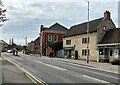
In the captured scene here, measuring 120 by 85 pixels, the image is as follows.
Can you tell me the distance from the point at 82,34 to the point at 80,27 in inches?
219

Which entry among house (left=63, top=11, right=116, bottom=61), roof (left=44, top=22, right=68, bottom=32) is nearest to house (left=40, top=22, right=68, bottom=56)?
roof (left=44, top=22, right=68, bottom=32)

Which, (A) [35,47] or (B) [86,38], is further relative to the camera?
(A) [35,47]

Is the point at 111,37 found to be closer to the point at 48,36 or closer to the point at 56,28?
the point at 48,36

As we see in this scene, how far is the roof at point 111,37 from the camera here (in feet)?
164

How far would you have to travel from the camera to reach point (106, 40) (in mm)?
53156

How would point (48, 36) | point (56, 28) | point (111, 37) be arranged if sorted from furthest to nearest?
point (56, 28)
point (48, 36)
point (111, 37)

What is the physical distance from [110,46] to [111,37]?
373 cm

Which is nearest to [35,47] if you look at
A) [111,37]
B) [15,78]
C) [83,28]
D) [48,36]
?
[48,36]

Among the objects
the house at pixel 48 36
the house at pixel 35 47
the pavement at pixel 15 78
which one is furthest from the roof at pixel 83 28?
the house at pixel 35 47

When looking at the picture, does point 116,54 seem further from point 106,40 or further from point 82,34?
point 82,34

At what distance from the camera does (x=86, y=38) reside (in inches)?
2373

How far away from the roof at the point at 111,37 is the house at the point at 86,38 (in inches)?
38.5

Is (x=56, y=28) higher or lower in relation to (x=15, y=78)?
higher

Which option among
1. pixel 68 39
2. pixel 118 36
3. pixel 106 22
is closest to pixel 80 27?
pixel 68 39
